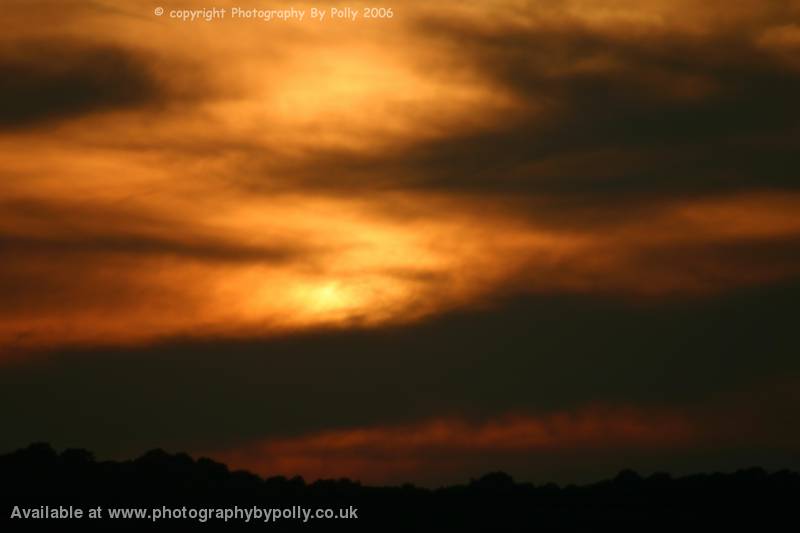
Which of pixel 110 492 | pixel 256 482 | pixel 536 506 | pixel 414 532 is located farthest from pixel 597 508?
pixel 110 492

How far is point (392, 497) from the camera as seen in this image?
7944 cm

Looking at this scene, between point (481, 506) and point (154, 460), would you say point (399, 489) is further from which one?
point (154, 460)

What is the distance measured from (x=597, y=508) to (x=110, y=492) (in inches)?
838

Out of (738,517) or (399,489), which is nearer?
(738,517)

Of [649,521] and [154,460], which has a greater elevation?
[154,460]

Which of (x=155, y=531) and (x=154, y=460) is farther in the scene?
(x=154, y=460)

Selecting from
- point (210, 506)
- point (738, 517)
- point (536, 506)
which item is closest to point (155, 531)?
point (210, 506)

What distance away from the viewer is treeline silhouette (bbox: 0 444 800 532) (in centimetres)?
7525

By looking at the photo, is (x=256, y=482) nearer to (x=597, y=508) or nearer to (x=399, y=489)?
(x=399, y=489)

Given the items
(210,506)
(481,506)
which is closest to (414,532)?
(481,506)

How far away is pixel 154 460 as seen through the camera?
8150 centimetres

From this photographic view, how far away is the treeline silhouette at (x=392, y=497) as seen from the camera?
75.2m

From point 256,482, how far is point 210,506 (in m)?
4.16

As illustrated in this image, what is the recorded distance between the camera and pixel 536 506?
78.2 metres
